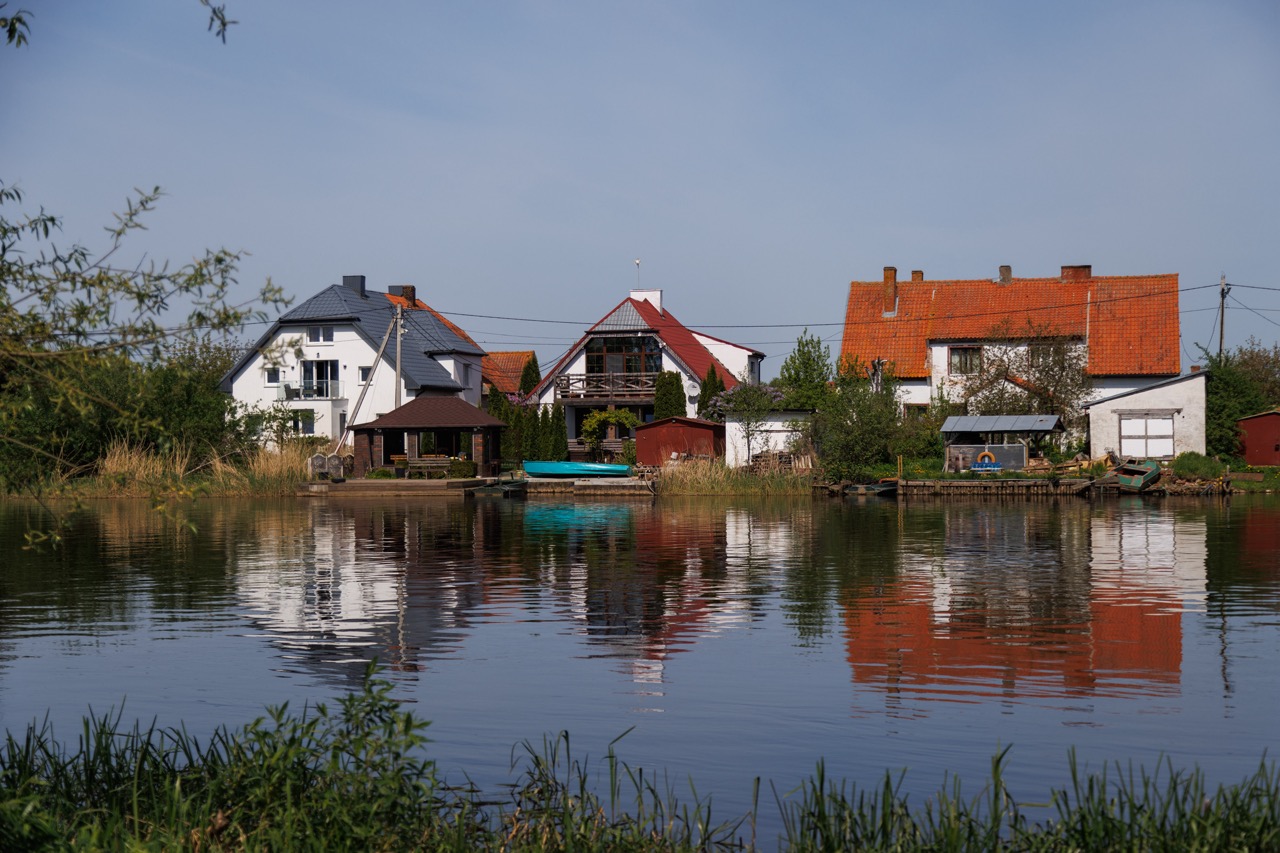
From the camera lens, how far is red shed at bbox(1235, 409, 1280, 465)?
173 feet

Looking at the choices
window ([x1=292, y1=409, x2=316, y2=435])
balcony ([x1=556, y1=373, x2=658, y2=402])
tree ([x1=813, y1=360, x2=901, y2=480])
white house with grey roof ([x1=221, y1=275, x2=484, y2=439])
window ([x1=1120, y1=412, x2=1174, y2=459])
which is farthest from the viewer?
white house with grey roof ([x1=221, y1=275, x2=484, y2=439])

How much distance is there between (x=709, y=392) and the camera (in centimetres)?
6262

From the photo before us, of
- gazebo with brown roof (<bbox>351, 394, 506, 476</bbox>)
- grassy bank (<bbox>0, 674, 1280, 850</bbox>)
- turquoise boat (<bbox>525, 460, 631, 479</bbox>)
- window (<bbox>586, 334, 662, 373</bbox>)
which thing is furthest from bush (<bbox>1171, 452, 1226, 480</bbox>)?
grassy bank (<bbox>0, 674, 1280, 850</bbox>)

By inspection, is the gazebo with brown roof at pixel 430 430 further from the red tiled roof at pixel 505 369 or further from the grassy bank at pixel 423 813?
the grassy bank at pixel 423 813

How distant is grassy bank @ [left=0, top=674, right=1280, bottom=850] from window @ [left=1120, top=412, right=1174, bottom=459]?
46.9 metres

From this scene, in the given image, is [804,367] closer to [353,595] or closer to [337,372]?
[337,372]

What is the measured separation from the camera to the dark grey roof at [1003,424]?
5034 centimetres

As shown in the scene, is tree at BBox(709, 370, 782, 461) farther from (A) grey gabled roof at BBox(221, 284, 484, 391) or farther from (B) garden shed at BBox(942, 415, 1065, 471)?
(A) grey gabled roof at BBox(221, 284, 484, 391)

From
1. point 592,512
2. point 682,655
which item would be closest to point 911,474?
point 592,512

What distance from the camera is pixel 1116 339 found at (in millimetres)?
60750

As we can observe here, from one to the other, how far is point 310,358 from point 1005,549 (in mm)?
47914

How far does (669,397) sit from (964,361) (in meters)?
13.8

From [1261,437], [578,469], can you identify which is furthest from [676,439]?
[1261,437]

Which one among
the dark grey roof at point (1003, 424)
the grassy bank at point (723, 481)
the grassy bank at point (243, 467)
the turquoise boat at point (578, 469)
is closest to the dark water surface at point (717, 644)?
the grassy bank at point (243, 467)
